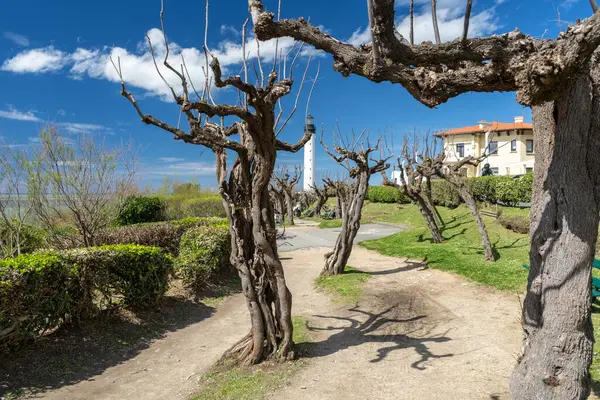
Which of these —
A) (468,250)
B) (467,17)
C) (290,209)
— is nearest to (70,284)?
(467,17)

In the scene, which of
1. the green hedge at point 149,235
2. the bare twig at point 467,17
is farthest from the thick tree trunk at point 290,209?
the bare twig at point 467,17

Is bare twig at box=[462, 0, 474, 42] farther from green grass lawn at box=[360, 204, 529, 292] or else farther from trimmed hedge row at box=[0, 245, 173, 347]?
green grass lawn at box=[360, 204, 529, 292]

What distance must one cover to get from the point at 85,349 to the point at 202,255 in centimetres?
326

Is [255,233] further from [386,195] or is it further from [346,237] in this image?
[386,195]

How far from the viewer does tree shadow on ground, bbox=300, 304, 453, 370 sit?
5020 millimetres

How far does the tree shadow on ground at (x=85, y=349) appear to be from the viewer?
4398 millimetres

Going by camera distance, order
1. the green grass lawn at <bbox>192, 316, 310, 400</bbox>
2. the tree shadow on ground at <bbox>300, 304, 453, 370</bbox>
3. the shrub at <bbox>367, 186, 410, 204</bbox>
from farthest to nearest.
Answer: the shrub at <bbox>367, 186, 410, 204</bbox> → the tree shadow on ground at <bbox>300, 304, 453, 370</bbox> → the green grass lawn at <bbox>192, 316, 310, 400</bbox>

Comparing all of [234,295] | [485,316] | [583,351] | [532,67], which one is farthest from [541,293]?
[234,295]

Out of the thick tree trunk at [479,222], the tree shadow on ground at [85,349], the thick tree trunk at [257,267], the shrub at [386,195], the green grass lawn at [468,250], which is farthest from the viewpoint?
the shrub at [386,195]

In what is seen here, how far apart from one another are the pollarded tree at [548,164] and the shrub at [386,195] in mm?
26226

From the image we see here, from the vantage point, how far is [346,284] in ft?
28.0

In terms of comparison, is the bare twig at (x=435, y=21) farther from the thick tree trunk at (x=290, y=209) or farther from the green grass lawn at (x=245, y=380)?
the thick tree trunk at (x=290, y=209)

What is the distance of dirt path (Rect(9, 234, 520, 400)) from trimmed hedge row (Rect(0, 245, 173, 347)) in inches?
36.2

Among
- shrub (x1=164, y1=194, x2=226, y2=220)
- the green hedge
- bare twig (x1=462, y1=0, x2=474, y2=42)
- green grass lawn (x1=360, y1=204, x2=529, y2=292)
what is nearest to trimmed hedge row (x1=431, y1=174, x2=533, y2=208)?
green grass lawn (x1=360, y1=204, x2=529, y2=292)
